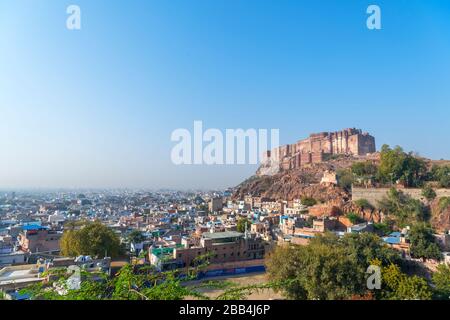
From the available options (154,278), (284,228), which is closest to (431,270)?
(284,228)

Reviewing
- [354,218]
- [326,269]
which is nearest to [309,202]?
[354,218]

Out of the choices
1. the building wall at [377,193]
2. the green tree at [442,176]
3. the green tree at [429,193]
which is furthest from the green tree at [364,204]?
the green tree at [442,176]

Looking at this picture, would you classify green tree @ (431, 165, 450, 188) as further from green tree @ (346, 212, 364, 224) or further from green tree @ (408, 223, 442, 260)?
green tree @ (408, 223, 442, 260)

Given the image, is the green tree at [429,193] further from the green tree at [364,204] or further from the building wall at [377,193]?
the green tree at [364,204]

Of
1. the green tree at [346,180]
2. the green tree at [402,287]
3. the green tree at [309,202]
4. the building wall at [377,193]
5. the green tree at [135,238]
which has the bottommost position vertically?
the green tree at [135,238]

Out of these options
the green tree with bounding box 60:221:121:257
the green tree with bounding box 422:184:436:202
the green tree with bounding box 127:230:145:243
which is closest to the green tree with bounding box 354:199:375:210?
the green tree with bounding box 422:184:436:202
